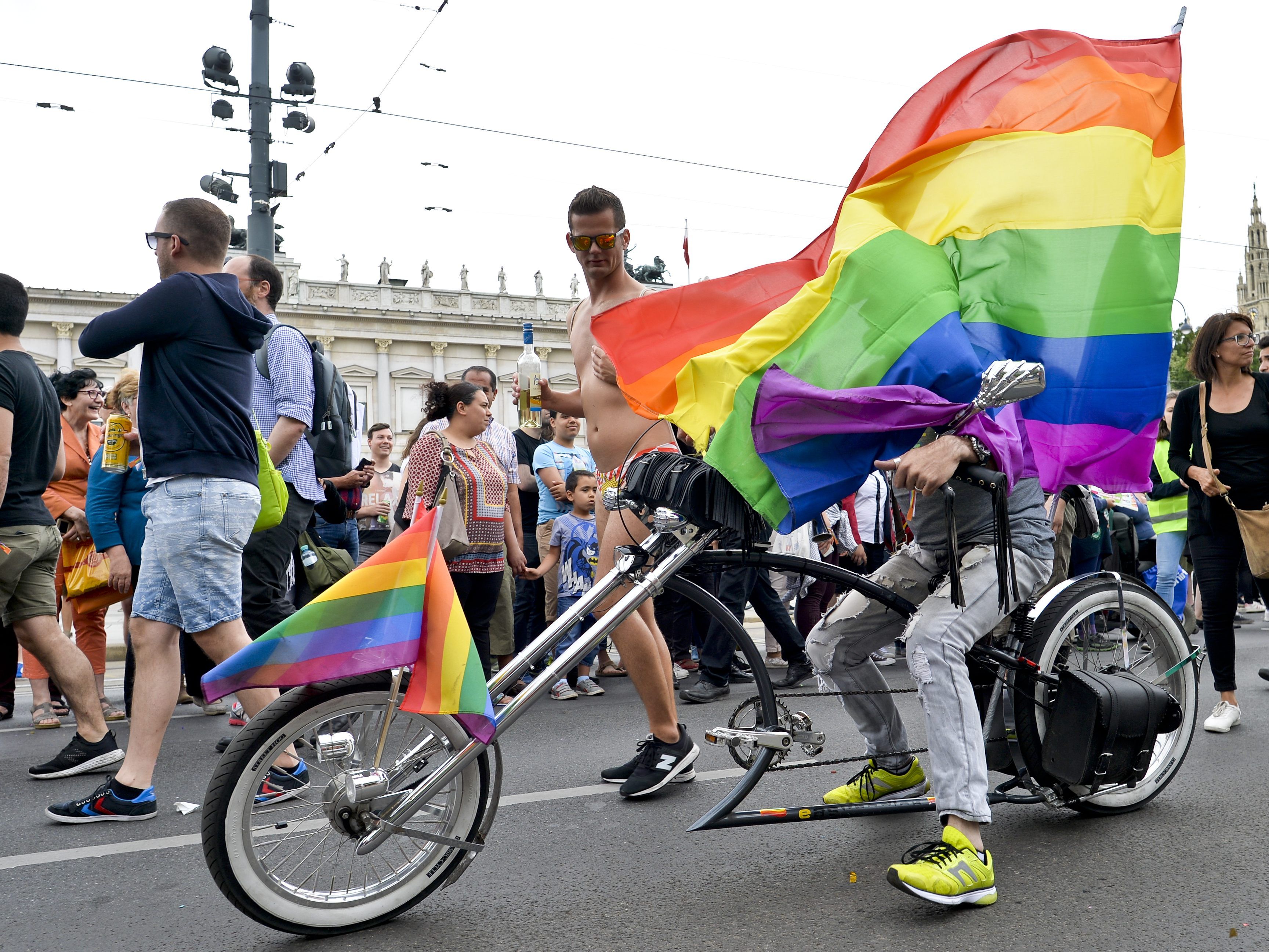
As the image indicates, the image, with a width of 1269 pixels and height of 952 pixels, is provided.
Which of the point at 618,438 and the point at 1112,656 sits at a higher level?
the point at 618,438

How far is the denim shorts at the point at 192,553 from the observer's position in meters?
4.17

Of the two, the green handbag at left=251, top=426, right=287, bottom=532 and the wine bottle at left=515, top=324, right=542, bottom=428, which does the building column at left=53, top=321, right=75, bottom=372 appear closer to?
the green handbag at left=251, top=426, right=287, bottom=532

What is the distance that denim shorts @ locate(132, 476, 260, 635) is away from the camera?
13.7 ft

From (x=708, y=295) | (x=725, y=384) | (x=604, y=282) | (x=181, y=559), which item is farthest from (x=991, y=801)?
(x=181, y=559)

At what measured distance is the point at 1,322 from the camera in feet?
16.5

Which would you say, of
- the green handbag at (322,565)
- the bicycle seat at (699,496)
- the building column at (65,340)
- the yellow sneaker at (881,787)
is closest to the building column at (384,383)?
the building column at (65,340)

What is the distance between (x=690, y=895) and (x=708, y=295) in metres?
1.96

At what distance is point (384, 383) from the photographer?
200 feet

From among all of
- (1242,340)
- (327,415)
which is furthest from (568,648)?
(1242,340)

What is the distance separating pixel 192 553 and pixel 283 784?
1.54m

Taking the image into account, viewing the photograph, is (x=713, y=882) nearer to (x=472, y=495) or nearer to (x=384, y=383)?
(x=472, y=495)

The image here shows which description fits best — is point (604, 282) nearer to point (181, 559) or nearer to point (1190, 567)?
point (181, 559)

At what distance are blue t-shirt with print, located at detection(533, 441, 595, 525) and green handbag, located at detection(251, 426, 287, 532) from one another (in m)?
3.28

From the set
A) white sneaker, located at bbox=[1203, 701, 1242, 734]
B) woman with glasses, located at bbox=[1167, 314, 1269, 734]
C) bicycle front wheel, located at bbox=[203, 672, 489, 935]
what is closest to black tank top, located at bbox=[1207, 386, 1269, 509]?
woman with glasses, located at bbox=[1167, 314, 1269, 734]
